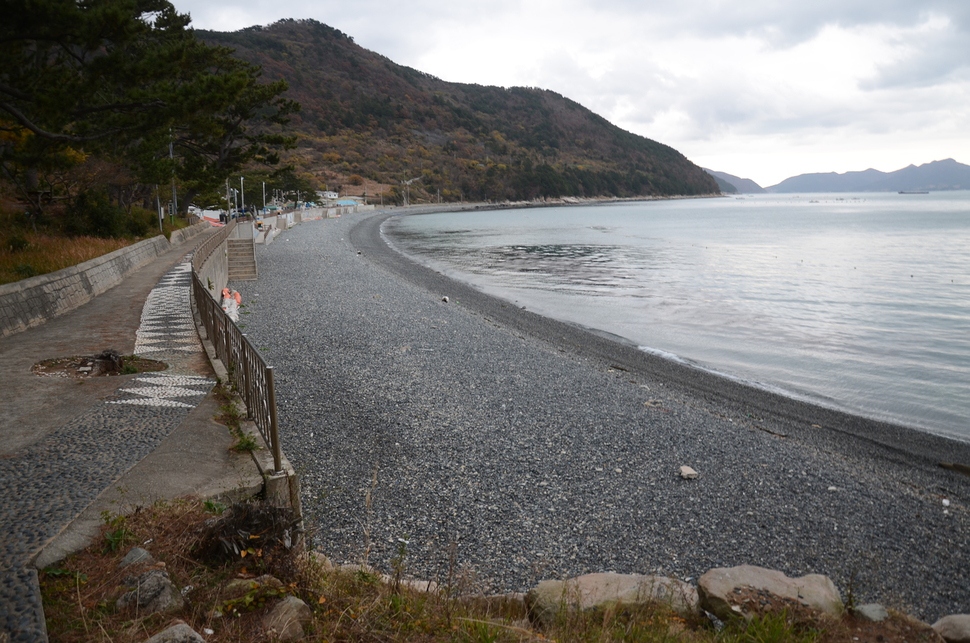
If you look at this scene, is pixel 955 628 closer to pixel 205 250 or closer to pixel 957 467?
pixel 957 467

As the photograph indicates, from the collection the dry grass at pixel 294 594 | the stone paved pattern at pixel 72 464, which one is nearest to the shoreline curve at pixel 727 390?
the dry grass at pixel 294 594

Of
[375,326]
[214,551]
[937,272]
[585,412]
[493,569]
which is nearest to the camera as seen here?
[214,551]

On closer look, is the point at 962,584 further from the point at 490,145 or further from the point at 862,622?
the point at 490,145

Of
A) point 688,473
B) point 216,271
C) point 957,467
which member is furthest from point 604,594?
point 216,271

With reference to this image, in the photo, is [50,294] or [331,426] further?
[50,294]

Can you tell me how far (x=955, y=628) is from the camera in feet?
13.6

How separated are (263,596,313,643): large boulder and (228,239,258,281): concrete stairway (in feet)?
65.9

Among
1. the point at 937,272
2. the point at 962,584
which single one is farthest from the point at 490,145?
the point at 962,584

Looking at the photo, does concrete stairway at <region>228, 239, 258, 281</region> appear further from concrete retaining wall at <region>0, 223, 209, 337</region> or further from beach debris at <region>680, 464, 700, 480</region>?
beach debris at <region>680, 464, 700, 480</region>

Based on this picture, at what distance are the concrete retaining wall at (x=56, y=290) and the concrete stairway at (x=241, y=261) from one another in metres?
3.15

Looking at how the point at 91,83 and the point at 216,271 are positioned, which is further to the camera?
the point at 216,271

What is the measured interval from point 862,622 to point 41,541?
501 centimetres

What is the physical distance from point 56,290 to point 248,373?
8.82m

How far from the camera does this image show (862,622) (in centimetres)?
406
